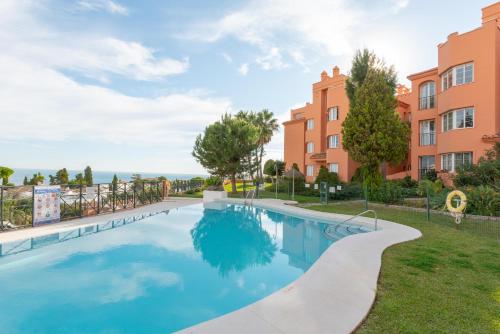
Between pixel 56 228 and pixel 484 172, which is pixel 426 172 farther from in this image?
pixel 56 228

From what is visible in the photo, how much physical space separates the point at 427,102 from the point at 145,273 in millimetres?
23760

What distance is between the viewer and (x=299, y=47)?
18047 millimetres

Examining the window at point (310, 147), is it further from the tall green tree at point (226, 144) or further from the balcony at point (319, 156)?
the tall green tree at point (226, 144)

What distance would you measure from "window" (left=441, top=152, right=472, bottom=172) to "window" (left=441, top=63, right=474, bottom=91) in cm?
468

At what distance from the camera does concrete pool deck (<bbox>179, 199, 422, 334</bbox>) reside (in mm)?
4059

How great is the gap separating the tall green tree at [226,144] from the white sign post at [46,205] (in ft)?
50.1

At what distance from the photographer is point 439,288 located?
5.45 metres

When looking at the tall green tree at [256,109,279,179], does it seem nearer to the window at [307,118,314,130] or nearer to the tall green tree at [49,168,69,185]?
the window at [307,118,314,130]

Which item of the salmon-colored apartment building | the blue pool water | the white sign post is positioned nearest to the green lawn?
the blue pool water

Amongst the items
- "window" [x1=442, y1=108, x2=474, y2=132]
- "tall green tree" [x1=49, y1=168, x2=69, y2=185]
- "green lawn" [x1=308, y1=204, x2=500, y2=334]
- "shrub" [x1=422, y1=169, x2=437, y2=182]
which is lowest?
"green lawn" [x1=308, y1=204, x2=500, y2=334]

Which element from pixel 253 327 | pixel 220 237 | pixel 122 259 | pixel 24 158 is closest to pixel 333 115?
pixel 220 237

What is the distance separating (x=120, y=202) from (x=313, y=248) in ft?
45.1

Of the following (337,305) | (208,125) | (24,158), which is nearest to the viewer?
(337,305)

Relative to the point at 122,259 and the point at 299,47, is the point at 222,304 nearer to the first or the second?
the point at 122,259
